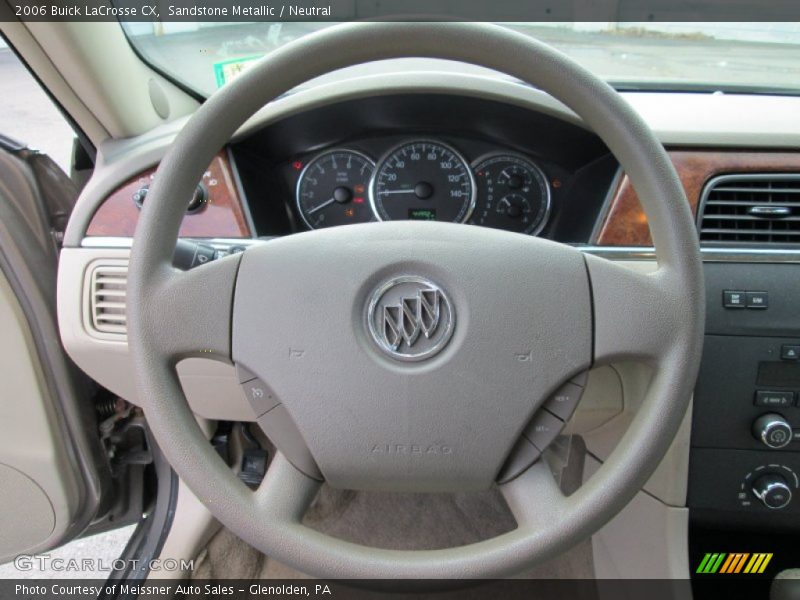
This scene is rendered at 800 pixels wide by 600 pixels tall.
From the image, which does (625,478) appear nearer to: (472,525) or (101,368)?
(101,368)

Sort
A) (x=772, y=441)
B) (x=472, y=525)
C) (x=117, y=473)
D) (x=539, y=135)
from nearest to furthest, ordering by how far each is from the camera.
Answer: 1. (x=772, y=441)
2. (x=539, y=135)
3. (x=117, y=473)
4. (x=472, y=525)

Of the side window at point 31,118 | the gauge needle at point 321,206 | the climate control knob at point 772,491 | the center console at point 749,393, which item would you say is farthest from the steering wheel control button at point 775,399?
the side window at point 31,118

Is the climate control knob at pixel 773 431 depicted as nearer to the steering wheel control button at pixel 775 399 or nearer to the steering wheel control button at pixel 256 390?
the steering wheel control button at pixel 775 399

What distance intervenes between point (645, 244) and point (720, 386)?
1.03 ft

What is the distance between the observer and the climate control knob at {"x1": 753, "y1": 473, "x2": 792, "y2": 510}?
1.25m

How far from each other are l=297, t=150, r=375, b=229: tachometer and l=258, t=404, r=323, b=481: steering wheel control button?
634 millimetres

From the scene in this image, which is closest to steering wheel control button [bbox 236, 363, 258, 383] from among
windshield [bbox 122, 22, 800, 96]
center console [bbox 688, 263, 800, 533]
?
windshield [bbox 122, 22, 800, 96]

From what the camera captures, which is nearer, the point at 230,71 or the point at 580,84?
the point at 580,84

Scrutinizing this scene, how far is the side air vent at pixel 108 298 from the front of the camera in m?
1.26

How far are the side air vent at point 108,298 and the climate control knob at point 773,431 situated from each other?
1.28m

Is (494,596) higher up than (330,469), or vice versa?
(330,469)

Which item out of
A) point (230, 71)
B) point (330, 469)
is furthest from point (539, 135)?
point (330, 469)

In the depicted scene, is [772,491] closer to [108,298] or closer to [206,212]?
[206,212]

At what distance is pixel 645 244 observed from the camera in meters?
1.26
